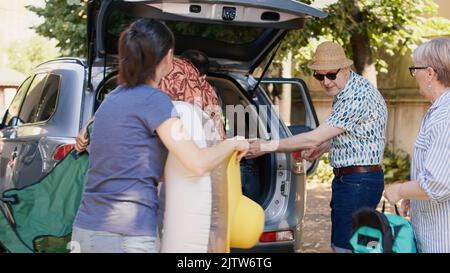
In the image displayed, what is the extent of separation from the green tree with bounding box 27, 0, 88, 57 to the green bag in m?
5.38

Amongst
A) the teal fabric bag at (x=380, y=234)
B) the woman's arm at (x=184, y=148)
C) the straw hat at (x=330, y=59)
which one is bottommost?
the teal fabric bag at (x=380, y=234)

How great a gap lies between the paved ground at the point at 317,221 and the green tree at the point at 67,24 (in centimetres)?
424

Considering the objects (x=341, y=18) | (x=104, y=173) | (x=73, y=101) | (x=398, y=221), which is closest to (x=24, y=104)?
(x=73, y=101)

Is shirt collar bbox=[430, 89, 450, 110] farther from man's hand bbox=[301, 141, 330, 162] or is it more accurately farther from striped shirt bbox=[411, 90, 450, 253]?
man's hand bbox=[301, 141, 330, 162]

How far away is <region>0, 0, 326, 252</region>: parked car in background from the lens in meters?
3.73

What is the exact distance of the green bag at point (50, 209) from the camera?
11.8 feet

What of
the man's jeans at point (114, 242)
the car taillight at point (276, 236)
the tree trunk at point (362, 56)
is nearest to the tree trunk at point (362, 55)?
the tree trunk at point (362, 56)

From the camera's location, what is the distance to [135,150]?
2.48 metres

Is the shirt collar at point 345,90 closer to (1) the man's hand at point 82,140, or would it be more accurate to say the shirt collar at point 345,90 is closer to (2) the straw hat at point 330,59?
(2) the straw hat at point 330,59

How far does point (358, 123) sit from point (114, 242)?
5.83 feet

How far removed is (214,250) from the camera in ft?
8.74

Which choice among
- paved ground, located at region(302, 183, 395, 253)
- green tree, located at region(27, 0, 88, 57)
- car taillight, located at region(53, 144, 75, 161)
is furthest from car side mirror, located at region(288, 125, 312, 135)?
green tree, located at region(27, 0, 88, 57)

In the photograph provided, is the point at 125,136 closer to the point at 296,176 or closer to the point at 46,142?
the point at 46,142
